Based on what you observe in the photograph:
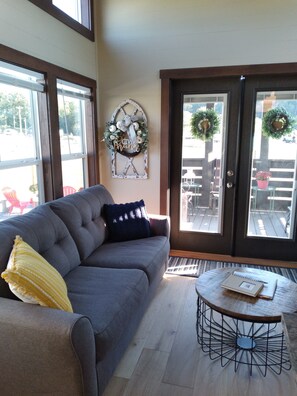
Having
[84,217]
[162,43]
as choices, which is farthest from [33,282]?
[162,43]

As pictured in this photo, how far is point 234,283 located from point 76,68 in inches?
103

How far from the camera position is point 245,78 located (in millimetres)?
3309

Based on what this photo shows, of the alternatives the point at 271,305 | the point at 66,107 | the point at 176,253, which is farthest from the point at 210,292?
the point at 66,107

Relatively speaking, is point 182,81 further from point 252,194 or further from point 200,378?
point 200,378

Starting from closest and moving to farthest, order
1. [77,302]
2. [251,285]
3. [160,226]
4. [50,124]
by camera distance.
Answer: [77,302], [251,285], [50,124], [160,226]

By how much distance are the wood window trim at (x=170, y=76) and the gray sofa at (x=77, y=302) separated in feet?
2.24

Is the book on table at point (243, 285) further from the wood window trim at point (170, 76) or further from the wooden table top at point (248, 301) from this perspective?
the wood window trim at point (170, 76)

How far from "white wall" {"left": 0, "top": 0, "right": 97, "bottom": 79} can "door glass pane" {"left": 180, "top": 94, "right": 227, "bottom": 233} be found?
128cm

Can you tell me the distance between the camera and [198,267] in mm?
3424

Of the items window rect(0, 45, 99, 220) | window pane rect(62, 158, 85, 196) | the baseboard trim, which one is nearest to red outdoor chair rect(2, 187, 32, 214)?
window rect(0, 45, 99, 220)

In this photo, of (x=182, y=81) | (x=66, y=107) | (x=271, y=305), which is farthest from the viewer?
(x=182, y=81)

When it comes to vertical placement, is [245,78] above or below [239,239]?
above

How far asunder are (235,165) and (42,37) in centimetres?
235

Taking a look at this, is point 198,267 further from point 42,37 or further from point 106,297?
point 42,37
